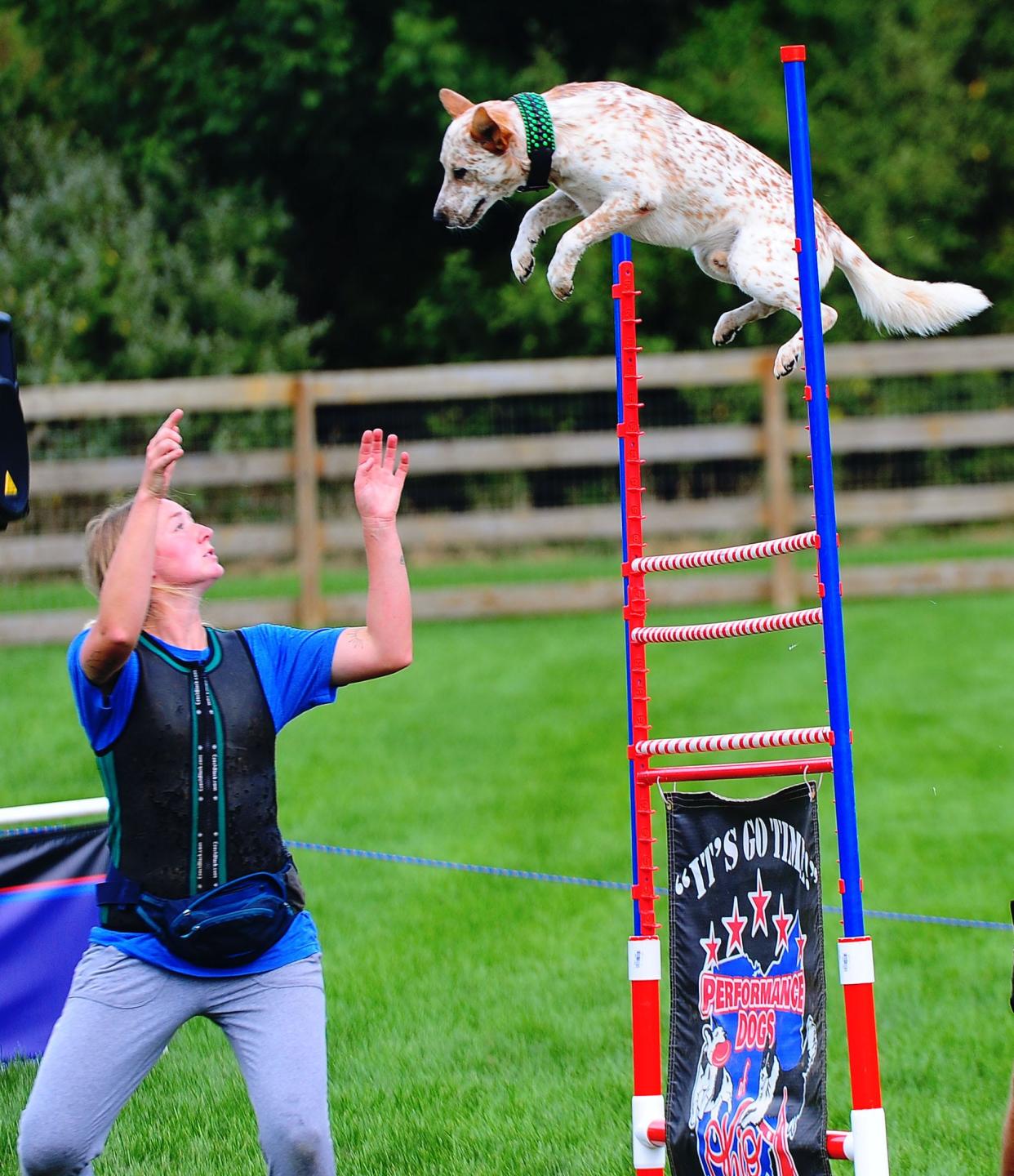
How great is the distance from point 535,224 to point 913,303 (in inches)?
25.8

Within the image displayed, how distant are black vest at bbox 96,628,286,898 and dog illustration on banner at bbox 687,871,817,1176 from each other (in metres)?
0.89

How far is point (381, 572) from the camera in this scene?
286 centimetres

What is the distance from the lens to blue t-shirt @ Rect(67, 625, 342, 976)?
8.94ft

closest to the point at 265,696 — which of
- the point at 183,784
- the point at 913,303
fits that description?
the point at 183,784

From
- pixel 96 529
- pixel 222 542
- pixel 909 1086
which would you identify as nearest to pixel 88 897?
pixel 96 529

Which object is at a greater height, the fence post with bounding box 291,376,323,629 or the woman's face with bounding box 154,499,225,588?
the fence post with bounding box 291,376,323,629

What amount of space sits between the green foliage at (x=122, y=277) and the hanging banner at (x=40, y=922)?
1019 cm

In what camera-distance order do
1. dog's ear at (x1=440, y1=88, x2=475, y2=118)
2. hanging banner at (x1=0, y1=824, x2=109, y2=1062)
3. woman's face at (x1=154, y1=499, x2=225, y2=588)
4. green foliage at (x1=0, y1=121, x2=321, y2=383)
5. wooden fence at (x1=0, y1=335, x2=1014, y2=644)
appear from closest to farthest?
dog's ear at (x1=440, y1=88, x2=475, y2=118), woman's face at (x1=154, y1=499, x2=225, y2=588), hanging banner at (x1=0, y1=824, x2=109, y2=1062), wooden fence at (x1=0, y1=335, x2=1014, y2=644), green foliage at (x1=0, y1=121, x2=321, y2=383)

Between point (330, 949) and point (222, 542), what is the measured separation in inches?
210

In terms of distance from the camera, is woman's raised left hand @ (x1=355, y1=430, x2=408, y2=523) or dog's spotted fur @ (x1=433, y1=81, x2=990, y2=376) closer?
dog's spotted fur @ (x1=433, y1=81, x2=990, y2=376)

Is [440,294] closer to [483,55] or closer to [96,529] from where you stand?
[483,55]

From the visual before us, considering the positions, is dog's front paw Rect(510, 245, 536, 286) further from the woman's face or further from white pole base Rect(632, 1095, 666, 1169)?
white pole base Rect(632, 1095, 666, 1169)

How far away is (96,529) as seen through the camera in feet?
9.57

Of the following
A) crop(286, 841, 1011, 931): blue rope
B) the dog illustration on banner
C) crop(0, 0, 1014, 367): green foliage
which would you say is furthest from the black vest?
crop(0, 0, 1014, 367): green foliage
